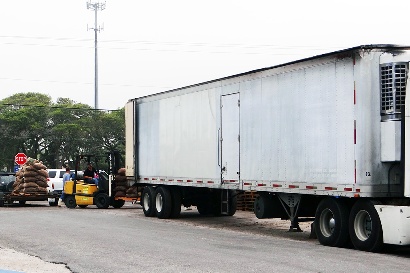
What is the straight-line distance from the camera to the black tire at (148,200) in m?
25.2

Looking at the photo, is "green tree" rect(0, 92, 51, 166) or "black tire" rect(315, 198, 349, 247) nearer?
"black tire" rect(315, 198, 349, 247)

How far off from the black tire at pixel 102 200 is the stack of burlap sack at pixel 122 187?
382 millimetres

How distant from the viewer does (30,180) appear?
3222 centimetres

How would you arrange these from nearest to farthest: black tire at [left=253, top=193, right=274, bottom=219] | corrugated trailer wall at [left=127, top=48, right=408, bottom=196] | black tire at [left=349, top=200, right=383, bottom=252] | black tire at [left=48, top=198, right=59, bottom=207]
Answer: black tire at [left=349, top=200, right=383, bottom=252] < corrugated trailer wall at [left=127, top=48, right=408, bottom=196] < black tire at [left=253, top=193, right=274, bottom=219] < black tire at [left=48, top=198, right=59, bottom=207]

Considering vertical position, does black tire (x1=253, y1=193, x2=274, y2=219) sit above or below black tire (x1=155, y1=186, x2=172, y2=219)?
above

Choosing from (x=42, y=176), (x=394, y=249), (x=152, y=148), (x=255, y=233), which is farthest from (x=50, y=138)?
(x=394, y=249)

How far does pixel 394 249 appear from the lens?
14.9 m

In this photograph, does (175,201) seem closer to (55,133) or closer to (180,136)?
(180,136)

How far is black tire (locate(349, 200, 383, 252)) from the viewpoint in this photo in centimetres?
1458

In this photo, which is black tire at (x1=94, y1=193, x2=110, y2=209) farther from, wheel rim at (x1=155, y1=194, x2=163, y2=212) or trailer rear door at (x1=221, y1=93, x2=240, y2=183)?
trailer rear door at (x1=221, y1=93, x2=240, y2=183)

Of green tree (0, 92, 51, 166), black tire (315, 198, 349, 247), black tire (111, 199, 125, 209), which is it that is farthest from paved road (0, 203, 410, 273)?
green tree (0, 92, 51, 166)

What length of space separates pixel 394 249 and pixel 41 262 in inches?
258

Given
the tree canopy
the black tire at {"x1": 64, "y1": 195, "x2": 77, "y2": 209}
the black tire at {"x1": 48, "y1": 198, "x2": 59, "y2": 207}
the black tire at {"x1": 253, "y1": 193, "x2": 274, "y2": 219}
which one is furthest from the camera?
the tree canopy

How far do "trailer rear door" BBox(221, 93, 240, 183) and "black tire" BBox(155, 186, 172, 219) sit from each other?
13.6 feet
